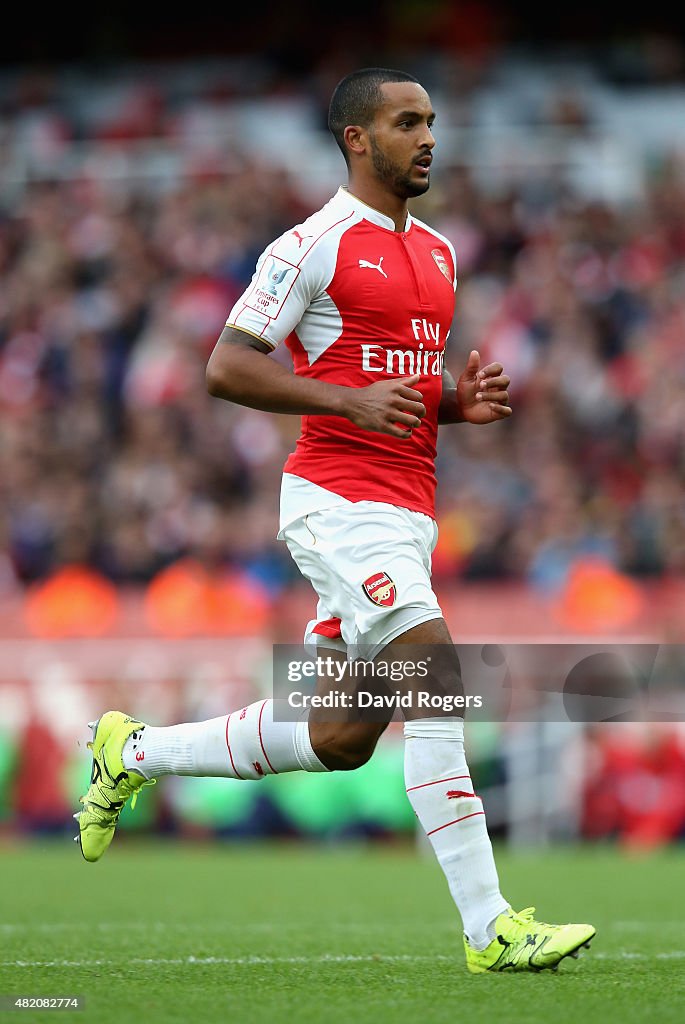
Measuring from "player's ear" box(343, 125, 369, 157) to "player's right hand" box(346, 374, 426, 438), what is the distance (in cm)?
82

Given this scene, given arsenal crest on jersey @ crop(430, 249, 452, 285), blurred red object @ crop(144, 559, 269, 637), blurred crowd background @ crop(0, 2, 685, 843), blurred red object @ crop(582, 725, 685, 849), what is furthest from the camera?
blurred red object @ crop(144, 559, 269, 637)

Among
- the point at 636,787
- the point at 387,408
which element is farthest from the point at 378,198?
the point at 636,787

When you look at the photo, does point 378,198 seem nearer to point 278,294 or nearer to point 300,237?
point 300,237

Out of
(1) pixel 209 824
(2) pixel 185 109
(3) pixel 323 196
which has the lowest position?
(1) pixel 209 824

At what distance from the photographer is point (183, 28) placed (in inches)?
856

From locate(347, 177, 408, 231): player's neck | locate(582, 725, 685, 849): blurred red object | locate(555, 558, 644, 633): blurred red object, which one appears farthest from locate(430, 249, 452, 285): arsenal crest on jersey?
locate(582, 725, 685, 849): blurred red object

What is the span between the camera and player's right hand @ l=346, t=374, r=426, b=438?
480 cm

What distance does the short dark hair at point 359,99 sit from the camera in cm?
523

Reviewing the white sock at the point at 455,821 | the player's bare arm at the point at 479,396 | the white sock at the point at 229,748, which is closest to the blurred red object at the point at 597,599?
the player's bare arm at the point at 479,396

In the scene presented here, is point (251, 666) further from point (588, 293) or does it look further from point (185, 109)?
point (185, 109)

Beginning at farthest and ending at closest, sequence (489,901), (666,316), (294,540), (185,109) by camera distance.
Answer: (185,109) < (666,316) < (294,540) < (489,901)

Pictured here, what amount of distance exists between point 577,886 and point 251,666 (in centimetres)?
431

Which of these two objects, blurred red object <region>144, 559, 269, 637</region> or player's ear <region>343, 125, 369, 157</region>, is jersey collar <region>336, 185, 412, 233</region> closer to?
player's ear <region>343, 125, 369, 157</region>

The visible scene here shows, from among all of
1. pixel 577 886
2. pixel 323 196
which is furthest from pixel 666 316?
pixel 577 886
